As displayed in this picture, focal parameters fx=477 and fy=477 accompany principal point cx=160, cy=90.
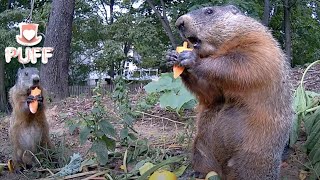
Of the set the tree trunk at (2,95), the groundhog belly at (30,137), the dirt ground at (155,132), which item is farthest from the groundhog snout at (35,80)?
the tree trunk at (2,95)

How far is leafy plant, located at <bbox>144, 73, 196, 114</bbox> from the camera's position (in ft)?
14.9

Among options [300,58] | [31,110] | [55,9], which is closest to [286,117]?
[31,110]

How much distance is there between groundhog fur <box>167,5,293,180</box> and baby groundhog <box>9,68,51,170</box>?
80.3 inches

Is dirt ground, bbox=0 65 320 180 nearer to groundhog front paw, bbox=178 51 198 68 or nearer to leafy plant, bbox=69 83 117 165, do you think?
leafy plant, bbox=69 83 117 165

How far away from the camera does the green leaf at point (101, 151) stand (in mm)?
3352

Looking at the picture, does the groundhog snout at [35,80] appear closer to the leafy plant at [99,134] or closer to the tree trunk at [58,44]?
the leafy plant at [99,134]

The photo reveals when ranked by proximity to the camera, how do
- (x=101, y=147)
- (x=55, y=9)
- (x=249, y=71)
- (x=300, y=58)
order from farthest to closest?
(x=300, y=58) < (x=55, y=9) < (x=101, y=147) < (x=249, y=71)

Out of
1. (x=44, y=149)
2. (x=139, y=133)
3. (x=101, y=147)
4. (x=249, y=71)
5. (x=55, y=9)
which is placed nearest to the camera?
(x=249, y=71)

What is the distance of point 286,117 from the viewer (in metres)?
2.83

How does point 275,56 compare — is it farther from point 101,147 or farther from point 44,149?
point 44,149

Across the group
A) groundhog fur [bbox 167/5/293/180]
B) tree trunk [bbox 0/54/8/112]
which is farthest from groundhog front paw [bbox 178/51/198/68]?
tree trunk [bbox 0/54/8/112]

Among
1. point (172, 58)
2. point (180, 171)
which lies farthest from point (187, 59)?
point (180, 171)

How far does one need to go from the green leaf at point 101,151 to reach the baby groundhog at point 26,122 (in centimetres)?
113

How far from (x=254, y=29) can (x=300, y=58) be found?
1823 cm
